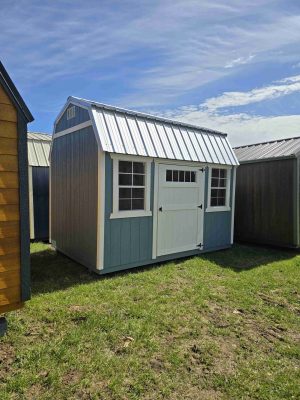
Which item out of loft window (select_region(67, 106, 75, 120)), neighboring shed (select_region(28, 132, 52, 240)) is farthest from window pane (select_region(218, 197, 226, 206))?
neighboring shed (select_region(28, 132, 52, 240))

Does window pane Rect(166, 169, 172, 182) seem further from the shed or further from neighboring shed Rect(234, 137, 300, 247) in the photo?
neighboring shed Rect(234, 137, 300, 247)

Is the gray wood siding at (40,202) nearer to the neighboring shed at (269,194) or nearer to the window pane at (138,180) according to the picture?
the window pane at (138,180)

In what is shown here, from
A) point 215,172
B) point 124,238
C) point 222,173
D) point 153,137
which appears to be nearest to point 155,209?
point 124,238

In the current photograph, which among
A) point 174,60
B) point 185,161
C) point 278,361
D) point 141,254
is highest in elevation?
point 174,60

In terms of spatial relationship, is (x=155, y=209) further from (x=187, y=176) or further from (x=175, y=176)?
(x=187, y=176)

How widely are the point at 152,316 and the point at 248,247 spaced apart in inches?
207

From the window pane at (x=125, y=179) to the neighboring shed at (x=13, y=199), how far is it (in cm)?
288

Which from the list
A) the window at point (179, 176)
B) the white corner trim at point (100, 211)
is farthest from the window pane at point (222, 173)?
the white corner trim at point (100, 211)

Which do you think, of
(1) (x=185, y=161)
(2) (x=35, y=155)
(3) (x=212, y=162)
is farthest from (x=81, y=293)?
(2) (x=35, y=155)

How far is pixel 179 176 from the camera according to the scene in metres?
6.34

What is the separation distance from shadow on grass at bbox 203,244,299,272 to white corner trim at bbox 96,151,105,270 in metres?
2.73

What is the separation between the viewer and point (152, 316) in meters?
3.72

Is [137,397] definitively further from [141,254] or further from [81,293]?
[141,254]

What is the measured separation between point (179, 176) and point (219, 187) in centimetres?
159
